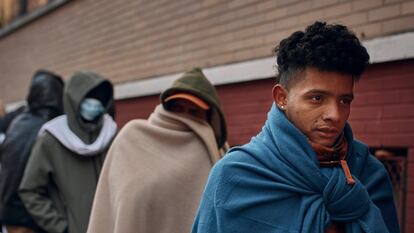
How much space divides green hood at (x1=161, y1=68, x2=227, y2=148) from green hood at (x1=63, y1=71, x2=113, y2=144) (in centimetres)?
98

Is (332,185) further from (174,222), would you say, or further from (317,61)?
(174,222)

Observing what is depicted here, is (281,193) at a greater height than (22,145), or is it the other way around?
(281,193)

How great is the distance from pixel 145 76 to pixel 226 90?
1.54m

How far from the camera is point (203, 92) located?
3.21 metres

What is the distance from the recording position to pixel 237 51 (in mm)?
4996

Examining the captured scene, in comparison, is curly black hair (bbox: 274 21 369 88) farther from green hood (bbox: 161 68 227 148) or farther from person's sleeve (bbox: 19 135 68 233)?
person's sleeve (bbox: 19 135 68 233)

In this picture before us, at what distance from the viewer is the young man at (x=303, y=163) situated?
176 cm

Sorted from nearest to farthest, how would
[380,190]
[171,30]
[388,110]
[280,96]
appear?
[280,96]
[380,190]
[388,110]
[171,30]

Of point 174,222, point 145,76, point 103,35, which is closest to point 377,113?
point 174,222

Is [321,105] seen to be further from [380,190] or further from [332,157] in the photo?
[380,190]

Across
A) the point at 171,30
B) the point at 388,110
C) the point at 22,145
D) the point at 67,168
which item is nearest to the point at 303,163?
the point at 388,110

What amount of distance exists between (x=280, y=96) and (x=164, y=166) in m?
1.24

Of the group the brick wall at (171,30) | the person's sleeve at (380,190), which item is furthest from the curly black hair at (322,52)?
the brick wall at (171,30)

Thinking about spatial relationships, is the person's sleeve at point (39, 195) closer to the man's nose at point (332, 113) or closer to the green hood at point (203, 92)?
the green hood at point (203, 92)
